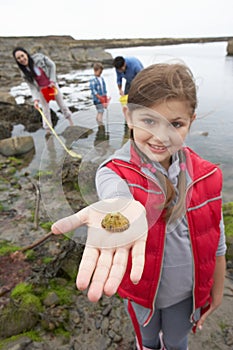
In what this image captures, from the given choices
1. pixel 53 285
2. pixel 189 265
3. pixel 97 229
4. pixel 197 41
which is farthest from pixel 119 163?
pixel 197 41

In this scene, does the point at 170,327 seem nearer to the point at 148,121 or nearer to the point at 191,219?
the point at 191,219

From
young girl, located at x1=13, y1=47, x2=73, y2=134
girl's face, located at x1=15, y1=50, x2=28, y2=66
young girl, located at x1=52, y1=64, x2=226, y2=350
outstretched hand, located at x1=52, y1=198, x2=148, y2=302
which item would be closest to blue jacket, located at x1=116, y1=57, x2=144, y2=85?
young girl, located at x1=13, y1=47, x2=73, y2=134

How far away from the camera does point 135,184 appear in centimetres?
148

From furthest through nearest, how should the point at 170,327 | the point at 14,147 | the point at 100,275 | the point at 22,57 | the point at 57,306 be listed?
the point at 14,147
the point at 22,57
the point at 57,306
the point at 170,327
the point at 100,275

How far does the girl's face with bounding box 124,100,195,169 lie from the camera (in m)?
1.42

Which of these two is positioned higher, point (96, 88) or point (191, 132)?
point (96, 88)

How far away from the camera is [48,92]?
788 cm

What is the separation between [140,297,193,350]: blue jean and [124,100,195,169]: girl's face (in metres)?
1.12

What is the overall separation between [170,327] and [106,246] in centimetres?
113

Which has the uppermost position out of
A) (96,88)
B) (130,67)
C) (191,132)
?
(130,67)

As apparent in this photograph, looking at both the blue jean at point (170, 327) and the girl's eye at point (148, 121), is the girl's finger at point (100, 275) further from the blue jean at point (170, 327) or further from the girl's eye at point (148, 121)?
the blue jean at point (170, 327)

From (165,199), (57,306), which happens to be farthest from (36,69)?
(165,199)

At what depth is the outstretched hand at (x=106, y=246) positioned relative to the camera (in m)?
1.12

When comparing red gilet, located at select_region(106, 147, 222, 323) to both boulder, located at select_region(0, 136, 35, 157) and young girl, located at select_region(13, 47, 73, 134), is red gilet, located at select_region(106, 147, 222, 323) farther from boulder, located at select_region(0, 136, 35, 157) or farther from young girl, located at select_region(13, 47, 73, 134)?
boulder, located at select_region(0, 136, 35, 157)
